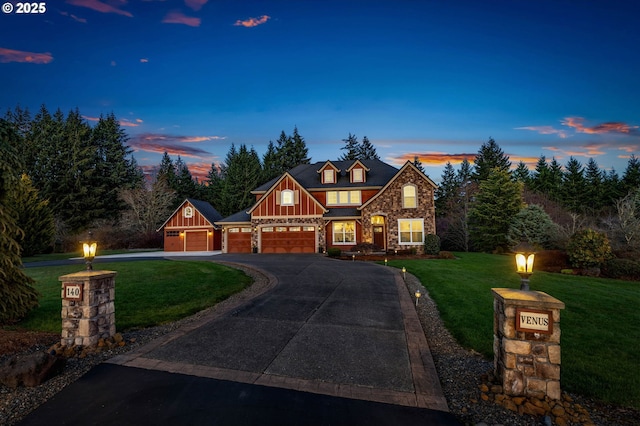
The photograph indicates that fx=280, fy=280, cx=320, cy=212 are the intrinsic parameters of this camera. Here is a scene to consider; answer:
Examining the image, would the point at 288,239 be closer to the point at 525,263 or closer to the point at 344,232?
the point at 344,232

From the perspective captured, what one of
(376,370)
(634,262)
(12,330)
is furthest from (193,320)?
(634,262)

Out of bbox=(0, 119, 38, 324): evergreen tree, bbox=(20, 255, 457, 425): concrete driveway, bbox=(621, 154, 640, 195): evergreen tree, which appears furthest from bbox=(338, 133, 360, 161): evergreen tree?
bbox=(0, 119, 38, 324): evergreen tree

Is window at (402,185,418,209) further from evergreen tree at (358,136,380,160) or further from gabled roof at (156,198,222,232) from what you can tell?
evergreen tree at (358,136,380,160)

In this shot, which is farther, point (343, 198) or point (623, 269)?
point (343, 198)

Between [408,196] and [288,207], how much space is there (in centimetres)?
1066

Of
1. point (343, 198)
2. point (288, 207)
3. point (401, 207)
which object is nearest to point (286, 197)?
point (288, 207)

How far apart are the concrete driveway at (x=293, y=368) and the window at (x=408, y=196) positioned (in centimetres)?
1625

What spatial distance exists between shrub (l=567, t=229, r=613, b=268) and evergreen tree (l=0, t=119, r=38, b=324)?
76.7ft

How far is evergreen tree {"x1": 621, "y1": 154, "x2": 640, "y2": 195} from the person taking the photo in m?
42.8

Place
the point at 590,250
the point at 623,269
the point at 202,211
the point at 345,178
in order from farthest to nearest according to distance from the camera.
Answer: the point at 202,211 → the point at 345,178 → the point at 590,250 → the point at 623,269

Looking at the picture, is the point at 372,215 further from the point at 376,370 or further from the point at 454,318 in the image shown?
the point at 376,370

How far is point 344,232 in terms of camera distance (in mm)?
25797

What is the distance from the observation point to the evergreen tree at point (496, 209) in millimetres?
27703

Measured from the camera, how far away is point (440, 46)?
16.2 meters
